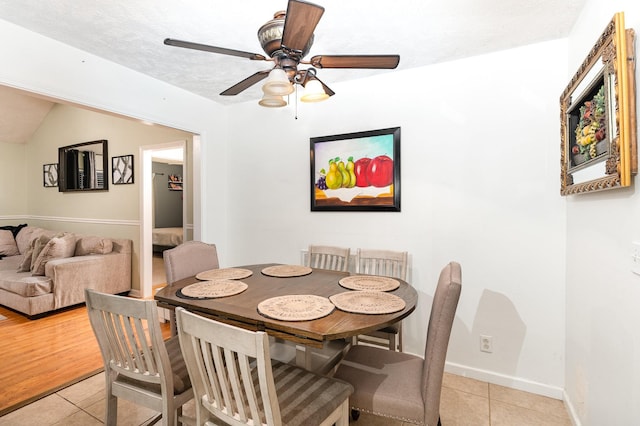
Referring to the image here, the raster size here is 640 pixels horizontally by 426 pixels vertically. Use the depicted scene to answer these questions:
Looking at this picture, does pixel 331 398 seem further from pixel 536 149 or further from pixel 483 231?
pixel 536 149

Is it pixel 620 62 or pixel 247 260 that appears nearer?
pixel 620 62

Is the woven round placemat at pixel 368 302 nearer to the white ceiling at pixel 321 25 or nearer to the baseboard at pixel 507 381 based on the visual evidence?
the baseboard at pixel 507 381

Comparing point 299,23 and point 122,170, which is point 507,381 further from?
point 122,170

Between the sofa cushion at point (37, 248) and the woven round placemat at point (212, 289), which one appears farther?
the sofa cushion at point (37, 248)

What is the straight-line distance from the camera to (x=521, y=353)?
2262 millimetres

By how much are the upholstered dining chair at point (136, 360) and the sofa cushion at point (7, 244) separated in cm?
515

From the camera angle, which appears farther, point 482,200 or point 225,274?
point 482,200

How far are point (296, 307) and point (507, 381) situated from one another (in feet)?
5.90

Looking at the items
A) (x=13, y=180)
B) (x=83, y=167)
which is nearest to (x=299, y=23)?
(x=83, y=167)

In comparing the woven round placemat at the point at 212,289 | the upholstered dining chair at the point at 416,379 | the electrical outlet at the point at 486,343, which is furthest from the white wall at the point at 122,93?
the electrical outlet at the point at 486,343

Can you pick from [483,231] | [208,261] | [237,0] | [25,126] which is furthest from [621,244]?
[25,126]

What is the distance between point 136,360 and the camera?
55.6 inches

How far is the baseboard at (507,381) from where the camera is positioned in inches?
85.1

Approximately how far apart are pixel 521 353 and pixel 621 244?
1.29m
